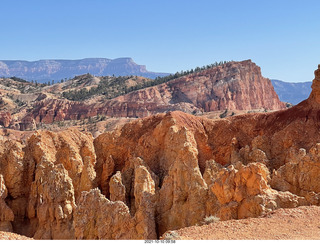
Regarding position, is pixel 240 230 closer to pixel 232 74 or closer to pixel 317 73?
pixel 317 73

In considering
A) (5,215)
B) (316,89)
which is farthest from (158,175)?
(316,89)

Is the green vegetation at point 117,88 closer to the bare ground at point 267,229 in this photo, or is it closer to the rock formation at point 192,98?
the rock formation at point 192,98

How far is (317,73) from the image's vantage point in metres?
41.7

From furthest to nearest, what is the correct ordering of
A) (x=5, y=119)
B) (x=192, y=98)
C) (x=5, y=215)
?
(x=192, y=98)
(x=5, y=119)
(x=5, y=215)

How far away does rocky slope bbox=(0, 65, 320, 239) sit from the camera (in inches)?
910

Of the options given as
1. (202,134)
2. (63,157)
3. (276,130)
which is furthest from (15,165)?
(276,130)

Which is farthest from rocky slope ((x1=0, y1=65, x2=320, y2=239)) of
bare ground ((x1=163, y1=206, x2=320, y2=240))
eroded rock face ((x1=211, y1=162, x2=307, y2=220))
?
bare ground ((x1=163, y1=206, x2=320, y2=240))

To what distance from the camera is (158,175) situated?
1515 inches

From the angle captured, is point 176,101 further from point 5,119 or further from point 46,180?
point 46,180

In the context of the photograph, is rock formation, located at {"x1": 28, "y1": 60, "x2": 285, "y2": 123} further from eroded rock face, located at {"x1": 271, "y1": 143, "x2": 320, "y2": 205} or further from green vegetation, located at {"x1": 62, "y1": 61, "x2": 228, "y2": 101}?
eroded rock face, located at {"x1": 271, "y1": 143, "x2": 320, "y2": 205}

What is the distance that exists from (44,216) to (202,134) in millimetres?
19222

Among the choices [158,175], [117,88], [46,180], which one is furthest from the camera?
[117,88]

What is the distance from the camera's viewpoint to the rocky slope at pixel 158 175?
23.1 meters

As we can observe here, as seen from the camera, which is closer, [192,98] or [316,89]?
[316,89]
